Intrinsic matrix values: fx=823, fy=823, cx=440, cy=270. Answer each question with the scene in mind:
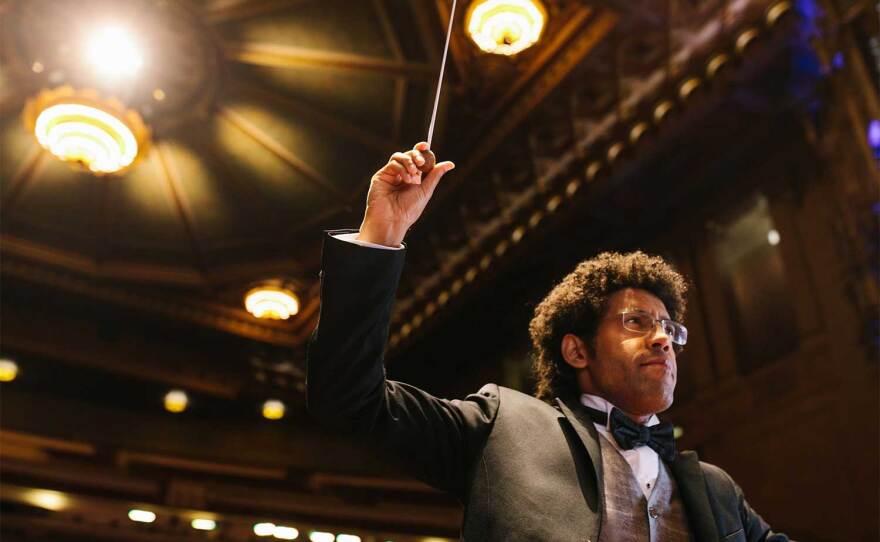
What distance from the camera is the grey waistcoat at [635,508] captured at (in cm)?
145

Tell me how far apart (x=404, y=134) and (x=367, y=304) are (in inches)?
180

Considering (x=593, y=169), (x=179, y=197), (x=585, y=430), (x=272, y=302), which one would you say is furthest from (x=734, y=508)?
(x=272, y=302)

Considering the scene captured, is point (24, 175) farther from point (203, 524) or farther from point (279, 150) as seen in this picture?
point (203, 524)

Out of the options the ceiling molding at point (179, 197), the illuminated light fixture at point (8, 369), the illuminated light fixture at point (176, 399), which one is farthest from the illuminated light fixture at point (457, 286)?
the illuminated light fixture at point (8, 369)

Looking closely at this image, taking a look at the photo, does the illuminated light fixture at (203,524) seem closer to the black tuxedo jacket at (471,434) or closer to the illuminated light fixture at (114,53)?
the illuminated light fixture at (114,53)

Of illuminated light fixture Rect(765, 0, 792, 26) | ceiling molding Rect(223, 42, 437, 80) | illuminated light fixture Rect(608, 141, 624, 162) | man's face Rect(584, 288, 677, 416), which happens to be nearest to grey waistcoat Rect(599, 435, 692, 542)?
man's face Rect(584, 288, 677, 416)

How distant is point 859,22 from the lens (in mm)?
4543

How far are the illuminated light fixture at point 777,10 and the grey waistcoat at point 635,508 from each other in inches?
134

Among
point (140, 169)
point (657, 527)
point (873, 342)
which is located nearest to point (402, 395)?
point (657, 527)

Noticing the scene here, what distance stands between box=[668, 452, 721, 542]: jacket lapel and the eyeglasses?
0.89 feet

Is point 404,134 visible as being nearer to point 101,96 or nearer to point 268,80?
point 268,80

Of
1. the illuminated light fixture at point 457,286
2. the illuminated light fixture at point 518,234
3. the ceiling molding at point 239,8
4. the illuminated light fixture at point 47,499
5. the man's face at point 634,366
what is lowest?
the man's face at point 634,366

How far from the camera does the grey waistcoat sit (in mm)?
1450

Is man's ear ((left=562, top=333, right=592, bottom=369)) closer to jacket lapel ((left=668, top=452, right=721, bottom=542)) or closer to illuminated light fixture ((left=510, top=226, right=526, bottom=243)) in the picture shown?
jacket lapel ((left=668, top=452, right=721, bottom=542))
